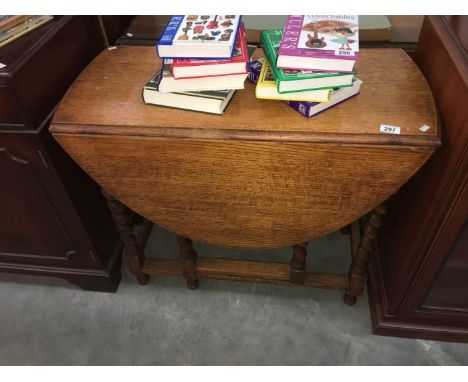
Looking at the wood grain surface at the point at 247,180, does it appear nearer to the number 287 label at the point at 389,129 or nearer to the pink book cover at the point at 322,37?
the number 287 label at the point at 389,129

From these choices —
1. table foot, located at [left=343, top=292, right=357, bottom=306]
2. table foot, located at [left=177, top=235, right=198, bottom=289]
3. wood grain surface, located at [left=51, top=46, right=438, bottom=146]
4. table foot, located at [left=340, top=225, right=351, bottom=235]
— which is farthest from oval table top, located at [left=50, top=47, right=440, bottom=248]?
table foot, located at [left=340, top=225, right=351, bottom=235]

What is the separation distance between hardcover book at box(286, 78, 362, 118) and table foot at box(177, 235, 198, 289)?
63 centimetres

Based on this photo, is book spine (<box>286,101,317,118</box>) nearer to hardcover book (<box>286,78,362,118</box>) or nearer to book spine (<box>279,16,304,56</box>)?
hardcover book (<box>286,78,362,118</box>)

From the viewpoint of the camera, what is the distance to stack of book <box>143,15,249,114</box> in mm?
979

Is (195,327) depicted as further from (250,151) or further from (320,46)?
(320,46)

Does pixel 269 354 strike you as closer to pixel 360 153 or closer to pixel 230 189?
pixel 230 189

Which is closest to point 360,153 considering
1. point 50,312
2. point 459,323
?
point 459,323

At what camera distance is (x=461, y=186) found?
0.97 meters

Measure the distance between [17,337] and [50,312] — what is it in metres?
0.13

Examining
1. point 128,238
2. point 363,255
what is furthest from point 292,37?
point 128,238

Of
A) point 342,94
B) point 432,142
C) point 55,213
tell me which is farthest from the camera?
point 55,213

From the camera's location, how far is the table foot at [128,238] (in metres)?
1.32

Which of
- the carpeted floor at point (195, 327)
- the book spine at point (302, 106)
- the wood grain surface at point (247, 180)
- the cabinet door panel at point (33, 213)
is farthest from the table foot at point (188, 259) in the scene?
the book spine at point (302, 106)

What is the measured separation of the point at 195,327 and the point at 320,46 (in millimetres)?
1058
